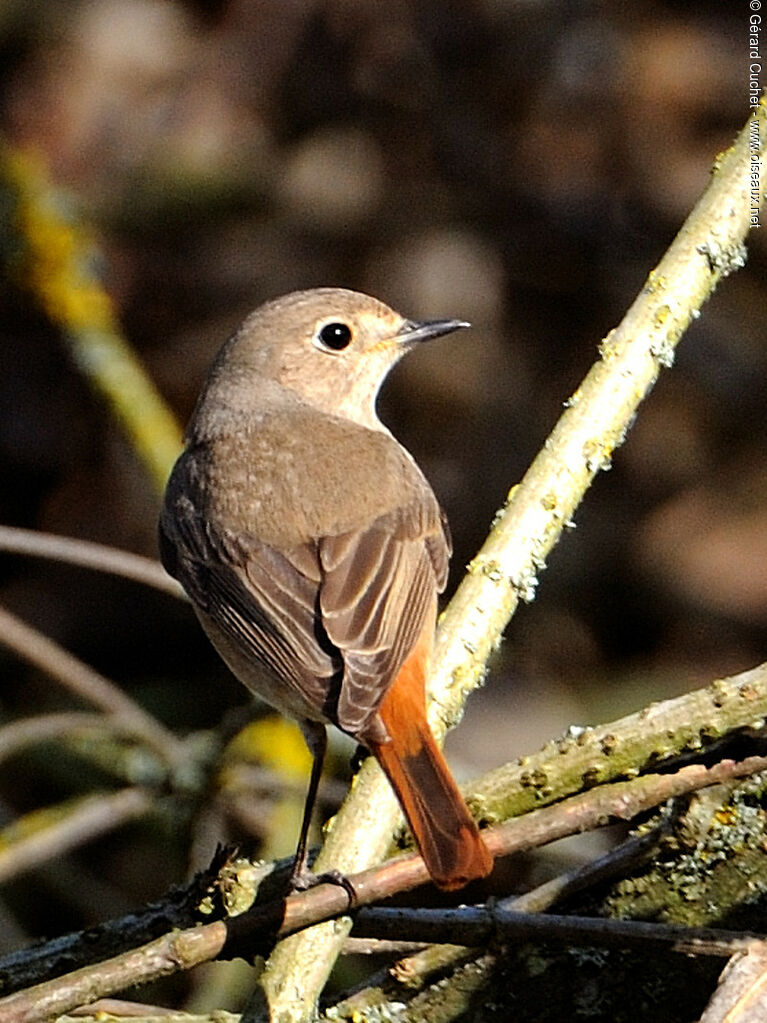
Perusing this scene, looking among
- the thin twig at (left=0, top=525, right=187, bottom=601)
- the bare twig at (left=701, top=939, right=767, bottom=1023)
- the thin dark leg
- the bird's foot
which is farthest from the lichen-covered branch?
the bare twig at (left=701, top=939, right=767, bottom=1023)

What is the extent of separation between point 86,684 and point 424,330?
1.31 metres

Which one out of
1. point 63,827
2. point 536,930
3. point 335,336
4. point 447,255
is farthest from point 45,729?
point 447,255

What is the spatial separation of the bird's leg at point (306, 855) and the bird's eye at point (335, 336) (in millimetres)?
1141

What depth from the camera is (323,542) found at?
3.61m

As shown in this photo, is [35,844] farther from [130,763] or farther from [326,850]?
[326,850]

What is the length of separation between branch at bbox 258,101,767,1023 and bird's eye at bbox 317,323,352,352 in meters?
1.21

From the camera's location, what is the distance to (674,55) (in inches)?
307

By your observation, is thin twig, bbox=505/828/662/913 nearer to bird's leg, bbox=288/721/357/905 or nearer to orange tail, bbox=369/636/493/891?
orange tail, bbox=369/636/493/891

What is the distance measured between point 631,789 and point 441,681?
0.55 m

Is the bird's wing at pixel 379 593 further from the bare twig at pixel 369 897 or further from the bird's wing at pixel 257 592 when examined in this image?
the bare twig at pixel 369 897

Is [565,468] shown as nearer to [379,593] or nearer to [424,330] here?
[379,593]

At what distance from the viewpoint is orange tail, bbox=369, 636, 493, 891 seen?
253cm

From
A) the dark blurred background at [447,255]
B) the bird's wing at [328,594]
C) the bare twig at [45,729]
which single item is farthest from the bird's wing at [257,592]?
the dark blurred background at [447,255]

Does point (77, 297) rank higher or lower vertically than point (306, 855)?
higher
